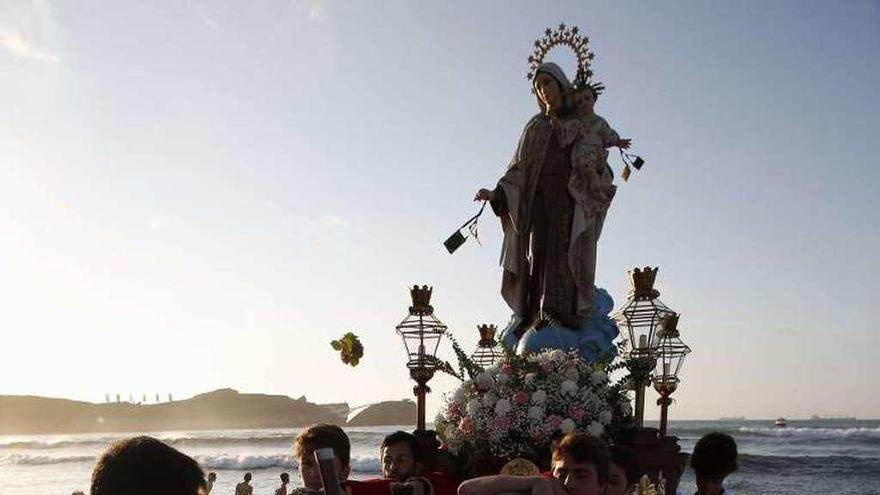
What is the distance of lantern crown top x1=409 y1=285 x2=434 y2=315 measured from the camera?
963 centimetres

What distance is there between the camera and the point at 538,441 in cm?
744

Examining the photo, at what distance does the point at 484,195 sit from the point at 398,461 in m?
5.21

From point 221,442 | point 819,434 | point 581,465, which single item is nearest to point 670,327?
point 581,465

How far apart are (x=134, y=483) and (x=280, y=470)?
126ft

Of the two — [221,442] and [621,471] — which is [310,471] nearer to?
[621,471]

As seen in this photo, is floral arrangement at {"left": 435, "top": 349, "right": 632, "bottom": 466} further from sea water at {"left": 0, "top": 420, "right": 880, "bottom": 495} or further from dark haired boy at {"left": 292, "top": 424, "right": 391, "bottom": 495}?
sea water at {"left": 0, "top": 420, "right": 880, "bottom": 495}

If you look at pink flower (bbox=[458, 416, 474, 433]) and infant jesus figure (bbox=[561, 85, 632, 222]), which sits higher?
infant jesus figure (bbox=[561, 85, 632, 222])

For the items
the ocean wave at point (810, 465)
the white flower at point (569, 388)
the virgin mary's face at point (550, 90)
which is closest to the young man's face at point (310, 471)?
the white flower at point (569, 388)

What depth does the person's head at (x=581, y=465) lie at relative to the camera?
3984 mm

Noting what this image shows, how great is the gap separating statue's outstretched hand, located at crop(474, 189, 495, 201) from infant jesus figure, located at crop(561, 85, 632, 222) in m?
0.92

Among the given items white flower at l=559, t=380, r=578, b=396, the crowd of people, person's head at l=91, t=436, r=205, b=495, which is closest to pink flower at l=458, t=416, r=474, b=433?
the crowd of people

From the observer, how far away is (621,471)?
530 centimetres

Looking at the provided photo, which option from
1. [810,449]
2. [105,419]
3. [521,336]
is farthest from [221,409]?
[521,336]

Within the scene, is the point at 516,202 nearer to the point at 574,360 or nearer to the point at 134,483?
the point at 574,360
